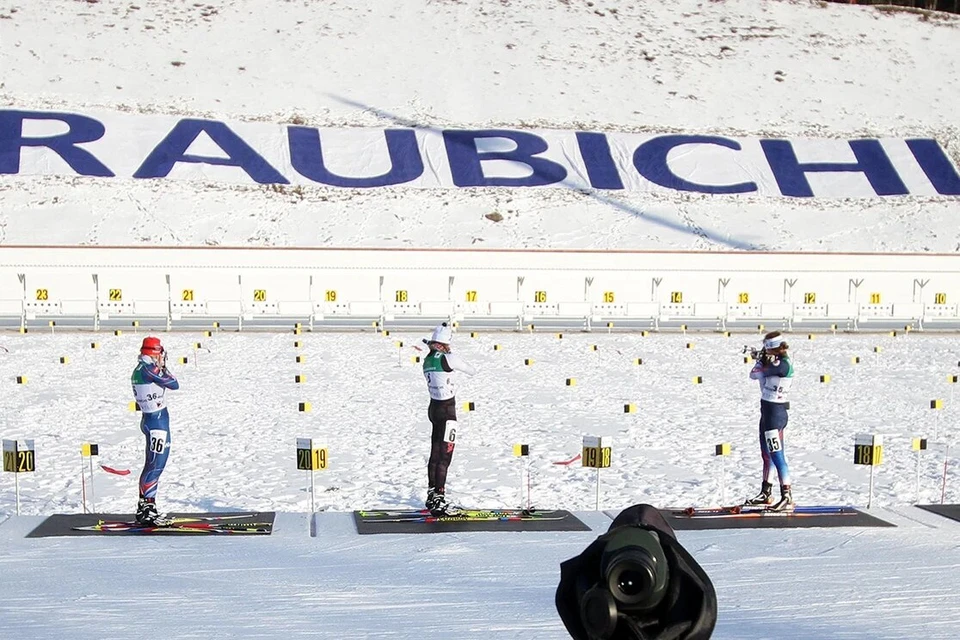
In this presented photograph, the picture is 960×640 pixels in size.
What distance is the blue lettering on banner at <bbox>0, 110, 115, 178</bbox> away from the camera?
46.2 metres

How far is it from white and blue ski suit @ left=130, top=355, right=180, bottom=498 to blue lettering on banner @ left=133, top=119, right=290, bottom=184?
1487 inches

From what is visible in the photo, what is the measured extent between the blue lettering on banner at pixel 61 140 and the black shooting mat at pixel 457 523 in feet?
127

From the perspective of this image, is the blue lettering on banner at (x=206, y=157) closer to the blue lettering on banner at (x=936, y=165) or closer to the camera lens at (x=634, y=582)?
the blue lettering on banner at (x=936, y=165)

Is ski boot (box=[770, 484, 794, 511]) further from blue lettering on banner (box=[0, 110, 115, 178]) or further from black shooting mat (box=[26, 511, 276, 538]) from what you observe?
blue lettering on banner (box=[0, 110, 115, 178])

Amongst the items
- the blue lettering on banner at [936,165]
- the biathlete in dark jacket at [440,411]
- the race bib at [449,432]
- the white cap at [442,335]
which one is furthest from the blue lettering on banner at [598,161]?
the race bib at [449,432]

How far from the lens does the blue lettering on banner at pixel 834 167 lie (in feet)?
163

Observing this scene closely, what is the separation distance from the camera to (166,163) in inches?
1863

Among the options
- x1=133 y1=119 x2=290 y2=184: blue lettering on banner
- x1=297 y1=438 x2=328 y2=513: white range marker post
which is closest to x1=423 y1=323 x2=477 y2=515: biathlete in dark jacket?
x1=297 y1=438 x2=328 y2=513: white range marker post

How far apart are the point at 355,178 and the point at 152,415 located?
3832cm

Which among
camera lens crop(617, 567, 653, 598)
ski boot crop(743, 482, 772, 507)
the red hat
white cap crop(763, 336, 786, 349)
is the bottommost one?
ski boot crop(743, 482, 772, 507)

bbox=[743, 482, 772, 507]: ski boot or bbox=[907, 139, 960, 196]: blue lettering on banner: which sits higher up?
bbox=[907, 139, 960, 196]: blue lettering on banner

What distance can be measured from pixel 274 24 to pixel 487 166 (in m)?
18.3

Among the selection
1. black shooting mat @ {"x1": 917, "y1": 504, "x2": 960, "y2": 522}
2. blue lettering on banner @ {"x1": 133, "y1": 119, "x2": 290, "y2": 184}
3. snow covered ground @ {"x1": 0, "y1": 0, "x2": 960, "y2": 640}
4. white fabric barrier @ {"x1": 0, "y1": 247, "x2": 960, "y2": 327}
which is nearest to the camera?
snow covered ground @ {"x1": 0, "y1": 0, "x2": 960, "y2": 640}

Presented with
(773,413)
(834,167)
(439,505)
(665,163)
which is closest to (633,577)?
(439,505)
